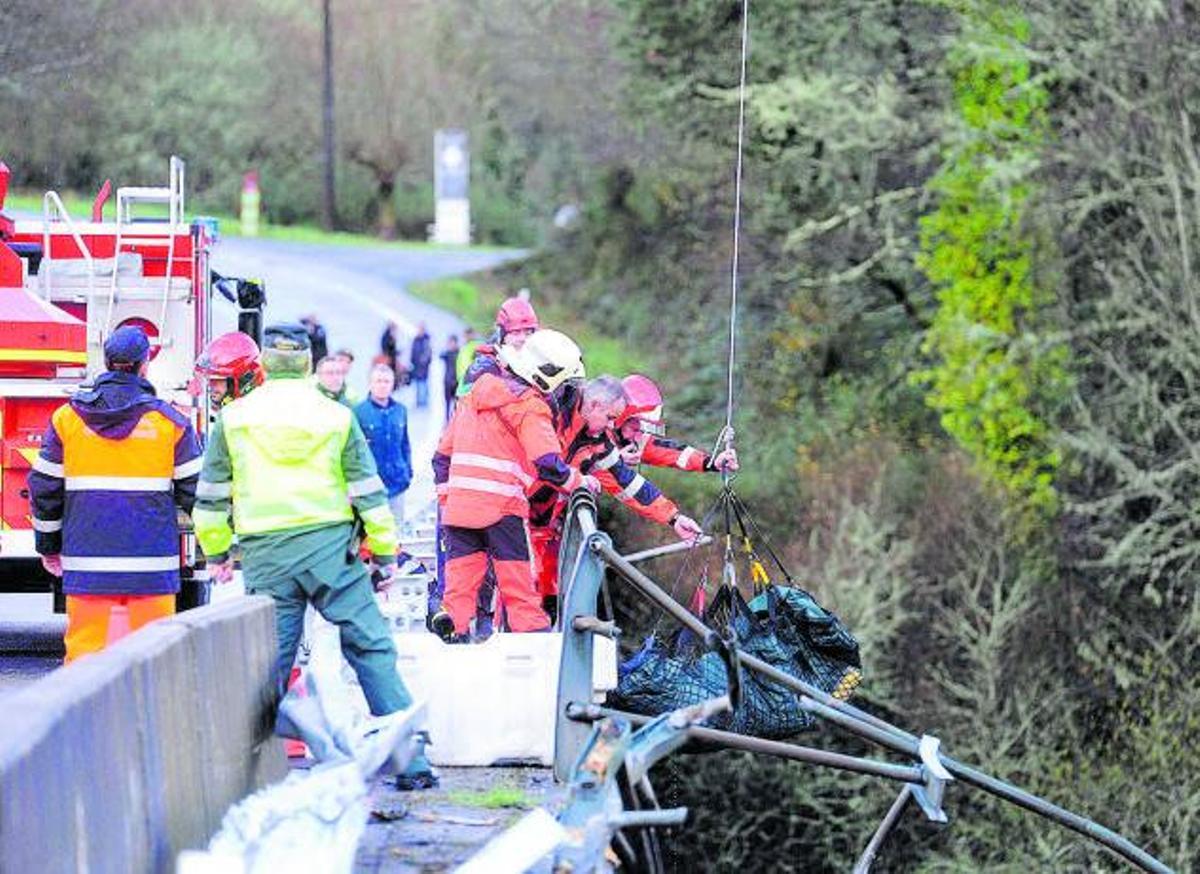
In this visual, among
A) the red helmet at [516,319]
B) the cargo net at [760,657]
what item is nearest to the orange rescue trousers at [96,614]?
the cargo net at [760,657]

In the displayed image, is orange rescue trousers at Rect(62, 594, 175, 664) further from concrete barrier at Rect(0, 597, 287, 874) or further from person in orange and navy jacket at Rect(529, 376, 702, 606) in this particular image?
person in orange and navy jacket at Rect(529, 376, 702, 606)

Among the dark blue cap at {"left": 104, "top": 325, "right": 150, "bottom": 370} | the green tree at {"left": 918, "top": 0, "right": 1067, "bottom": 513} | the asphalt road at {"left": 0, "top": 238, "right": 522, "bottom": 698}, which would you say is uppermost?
the dark blue cap at {"left": 104, "top": 325, "right": 150, "bottom": 370}

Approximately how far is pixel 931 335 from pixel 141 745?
32.4 metres

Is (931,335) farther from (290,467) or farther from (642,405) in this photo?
(290,467)

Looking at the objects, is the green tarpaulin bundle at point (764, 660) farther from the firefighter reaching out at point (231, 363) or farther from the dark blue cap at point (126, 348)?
the firefighter reaching out at point (231, 363)

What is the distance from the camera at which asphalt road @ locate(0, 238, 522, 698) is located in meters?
39.1

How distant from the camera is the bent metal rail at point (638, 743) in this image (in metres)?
7.78

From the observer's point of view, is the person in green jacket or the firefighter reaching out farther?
the firefighter reaching out

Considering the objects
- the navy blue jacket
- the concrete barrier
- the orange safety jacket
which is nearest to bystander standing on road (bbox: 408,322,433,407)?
the navy blue jacket

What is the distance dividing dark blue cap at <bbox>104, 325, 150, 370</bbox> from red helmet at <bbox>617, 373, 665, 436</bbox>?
2826 mm

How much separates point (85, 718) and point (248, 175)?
60458 millimetres

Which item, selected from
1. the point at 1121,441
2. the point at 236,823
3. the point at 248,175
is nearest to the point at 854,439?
the point at 1121,441

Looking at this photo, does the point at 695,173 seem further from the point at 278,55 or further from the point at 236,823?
the point at 236,823

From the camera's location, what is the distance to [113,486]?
11.2 m
